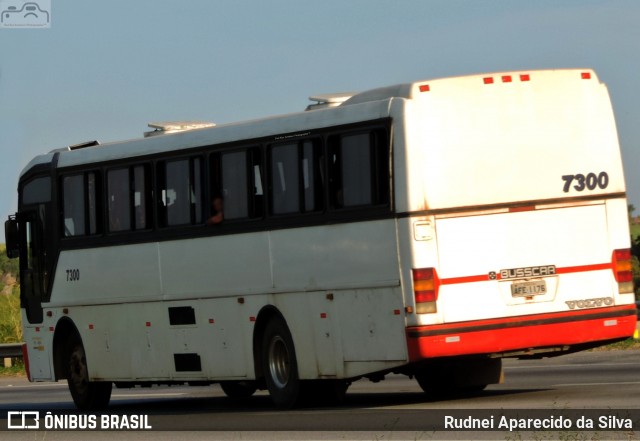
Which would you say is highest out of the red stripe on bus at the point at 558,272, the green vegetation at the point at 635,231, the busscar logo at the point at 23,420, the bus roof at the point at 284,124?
the green vegetation at the point at 635,231

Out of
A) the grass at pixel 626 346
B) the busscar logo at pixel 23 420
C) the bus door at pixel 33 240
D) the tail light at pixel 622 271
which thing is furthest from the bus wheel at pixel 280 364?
the grass at pixel 626 346

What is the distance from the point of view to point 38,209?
23.7 m

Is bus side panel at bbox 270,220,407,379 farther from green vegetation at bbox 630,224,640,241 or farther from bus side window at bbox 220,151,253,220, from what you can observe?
green vegetation at bbox 630,224,640,241

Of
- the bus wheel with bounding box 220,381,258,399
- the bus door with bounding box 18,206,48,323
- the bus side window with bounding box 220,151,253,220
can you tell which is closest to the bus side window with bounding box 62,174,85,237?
the bus door with bounding box 18,206,48,323

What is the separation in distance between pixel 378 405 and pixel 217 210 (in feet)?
10.6

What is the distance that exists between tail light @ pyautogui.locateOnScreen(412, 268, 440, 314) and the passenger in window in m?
3.75

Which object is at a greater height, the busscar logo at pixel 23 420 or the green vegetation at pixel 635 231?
the green vegetation at pixel 635 231

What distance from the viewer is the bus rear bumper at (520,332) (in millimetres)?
17172

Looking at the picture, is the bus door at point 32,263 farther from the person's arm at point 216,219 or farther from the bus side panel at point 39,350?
the person's arm at point 216,219

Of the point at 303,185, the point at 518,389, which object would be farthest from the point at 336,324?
the point at 518,389

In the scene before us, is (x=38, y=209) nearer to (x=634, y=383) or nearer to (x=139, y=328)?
(x=139, y=328)

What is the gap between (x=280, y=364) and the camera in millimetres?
19562

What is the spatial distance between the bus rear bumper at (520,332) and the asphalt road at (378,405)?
628 millimetres

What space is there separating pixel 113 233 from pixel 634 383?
24.1ft
